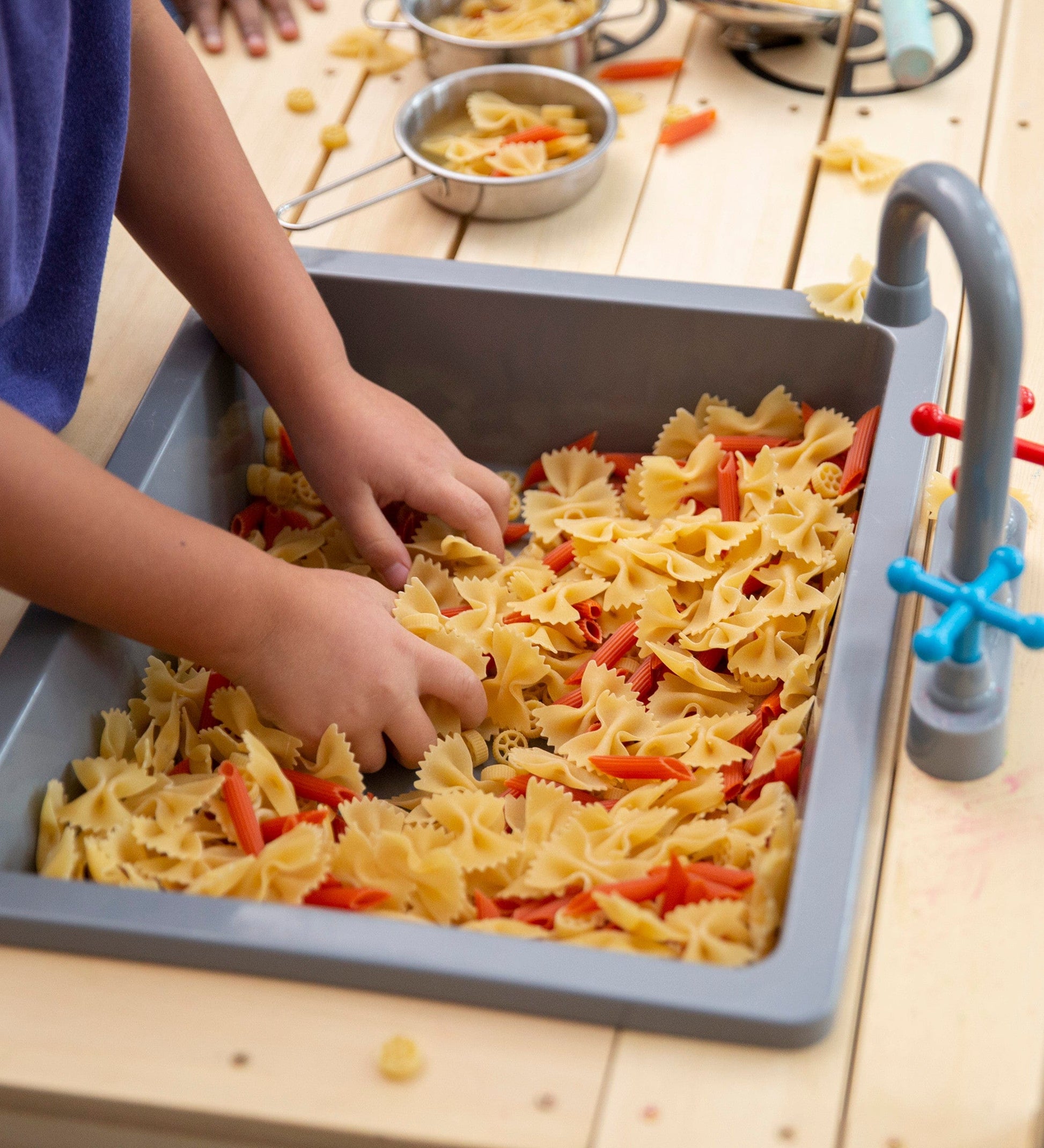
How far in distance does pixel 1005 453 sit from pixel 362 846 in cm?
41

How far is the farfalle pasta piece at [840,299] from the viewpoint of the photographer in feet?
3.19

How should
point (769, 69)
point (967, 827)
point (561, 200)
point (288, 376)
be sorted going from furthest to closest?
point (769, 69), point (561, 200), point (288, 376), point (967, 827)

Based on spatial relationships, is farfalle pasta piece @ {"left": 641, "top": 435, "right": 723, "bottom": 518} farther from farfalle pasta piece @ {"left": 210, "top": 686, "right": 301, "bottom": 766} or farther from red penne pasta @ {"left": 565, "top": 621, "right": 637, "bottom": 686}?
farfalle pasta piece @ {"left": 210, "top": 686, "right": 301, "bottom": 766}

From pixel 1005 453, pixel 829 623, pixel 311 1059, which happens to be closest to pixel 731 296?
pixel 829 623

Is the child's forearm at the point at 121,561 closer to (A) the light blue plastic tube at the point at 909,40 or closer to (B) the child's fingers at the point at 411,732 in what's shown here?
(B) the child's fingers at the point at 411,732

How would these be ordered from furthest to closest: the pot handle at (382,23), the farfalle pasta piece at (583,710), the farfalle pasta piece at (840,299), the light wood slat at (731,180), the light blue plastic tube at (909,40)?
the pot handle at (382,23) → the light blue plastic tube at (909,40) → the light wood slat at (731,180) → the farfalle pasta piece at (840,299) → the farfalle pasta piece at (583,710)

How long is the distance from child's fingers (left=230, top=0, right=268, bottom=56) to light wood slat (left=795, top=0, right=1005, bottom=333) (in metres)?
0.62

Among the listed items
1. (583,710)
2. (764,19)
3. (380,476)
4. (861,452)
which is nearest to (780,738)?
(583,710)

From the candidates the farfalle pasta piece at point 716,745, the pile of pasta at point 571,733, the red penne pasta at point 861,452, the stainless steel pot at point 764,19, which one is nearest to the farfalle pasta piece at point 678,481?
the pile of pasta at point 571,733

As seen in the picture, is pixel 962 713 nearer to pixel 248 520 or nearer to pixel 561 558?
pixel 561 558

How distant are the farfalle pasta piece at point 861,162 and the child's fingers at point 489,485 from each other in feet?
1.50

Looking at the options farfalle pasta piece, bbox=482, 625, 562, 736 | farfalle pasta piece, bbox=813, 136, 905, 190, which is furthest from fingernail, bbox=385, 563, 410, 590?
farfalle pasta piece, bbox=813, 136, 905, 190

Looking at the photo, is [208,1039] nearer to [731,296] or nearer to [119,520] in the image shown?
[119,520]

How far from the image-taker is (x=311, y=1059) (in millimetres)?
590
